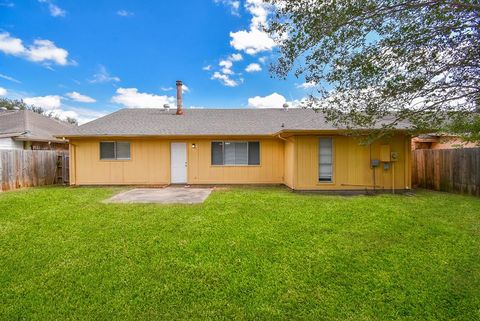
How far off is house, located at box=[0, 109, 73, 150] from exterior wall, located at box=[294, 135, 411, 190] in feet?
36.4

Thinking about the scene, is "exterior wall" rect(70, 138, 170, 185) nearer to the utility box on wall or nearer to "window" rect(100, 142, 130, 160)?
"window" rect(100, 142, 130, 160)

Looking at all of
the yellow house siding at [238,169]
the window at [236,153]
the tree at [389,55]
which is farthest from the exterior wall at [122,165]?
the tree at [389,55]

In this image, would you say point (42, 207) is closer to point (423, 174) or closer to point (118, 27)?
point (118, 27)

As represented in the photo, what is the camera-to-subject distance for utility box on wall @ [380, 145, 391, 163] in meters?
8.84

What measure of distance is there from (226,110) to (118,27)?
6522mm

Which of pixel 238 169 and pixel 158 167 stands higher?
pixel 158 167

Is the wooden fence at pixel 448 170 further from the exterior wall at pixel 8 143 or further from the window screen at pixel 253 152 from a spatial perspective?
the exterior wall at pixel 8 143

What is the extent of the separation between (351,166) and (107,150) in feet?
33.4

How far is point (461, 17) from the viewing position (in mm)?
3180

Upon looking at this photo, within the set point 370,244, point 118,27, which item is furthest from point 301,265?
point 118,27

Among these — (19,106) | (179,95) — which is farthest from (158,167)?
(19,106)

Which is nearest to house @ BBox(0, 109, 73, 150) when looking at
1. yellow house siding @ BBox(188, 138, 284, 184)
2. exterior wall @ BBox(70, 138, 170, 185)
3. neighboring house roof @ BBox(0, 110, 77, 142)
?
neighboring house roof @ BBox(0, 110, 77, 142)

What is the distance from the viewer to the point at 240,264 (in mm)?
3582

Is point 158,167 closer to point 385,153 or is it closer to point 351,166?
point 351,166
